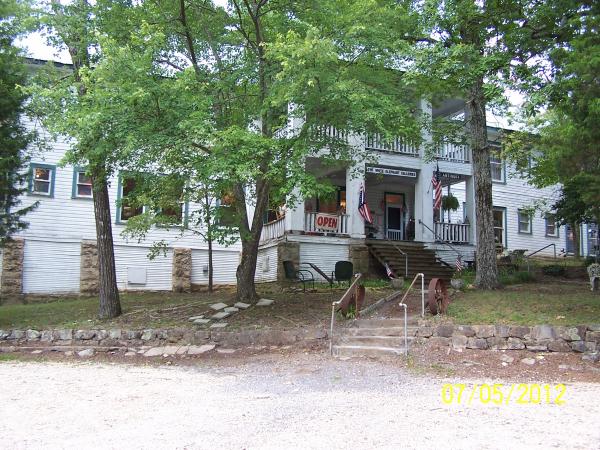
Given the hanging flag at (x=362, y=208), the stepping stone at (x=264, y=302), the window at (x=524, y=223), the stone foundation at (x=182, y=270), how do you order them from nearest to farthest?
the stepping stone at (x=264, y=302)
the hanging flag at (x=362, y=208)
the stone foundation at (x=182, y=270)
the window at (x=524, y=223)

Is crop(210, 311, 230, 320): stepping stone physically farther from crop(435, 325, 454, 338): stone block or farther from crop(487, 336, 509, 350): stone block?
crop(487, 336, 509, 350): stone block

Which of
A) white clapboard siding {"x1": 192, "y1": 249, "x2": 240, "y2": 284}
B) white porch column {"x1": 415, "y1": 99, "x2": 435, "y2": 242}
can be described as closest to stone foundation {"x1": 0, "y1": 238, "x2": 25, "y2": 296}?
white clapboard siding {"x1": 192, "y1": 249, "x2": 240, "y2": 284}

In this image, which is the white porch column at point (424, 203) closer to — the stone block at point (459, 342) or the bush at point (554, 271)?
the bush at point (554, 271)

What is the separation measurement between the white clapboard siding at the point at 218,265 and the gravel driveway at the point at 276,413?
36.7 feet

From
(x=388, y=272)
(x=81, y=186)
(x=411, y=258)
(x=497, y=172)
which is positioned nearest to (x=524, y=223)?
(x=497, y=172)

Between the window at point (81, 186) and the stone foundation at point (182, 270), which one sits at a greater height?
the window at point (81, 186)

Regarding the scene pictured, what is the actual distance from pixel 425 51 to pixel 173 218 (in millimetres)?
8158

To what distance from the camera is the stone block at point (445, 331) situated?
1003 cm

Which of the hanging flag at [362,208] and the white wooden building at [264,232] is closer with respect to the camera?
the white wooden building at [264,232]

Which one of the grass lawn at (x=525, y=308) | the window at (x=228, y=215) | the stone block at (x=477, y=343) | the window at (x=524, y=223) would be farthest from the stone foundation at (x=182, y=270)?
the window at (x=524, y=223)

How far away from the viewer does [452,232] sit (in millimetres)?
21281

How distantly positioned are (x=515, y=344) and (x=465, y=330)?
87cm
